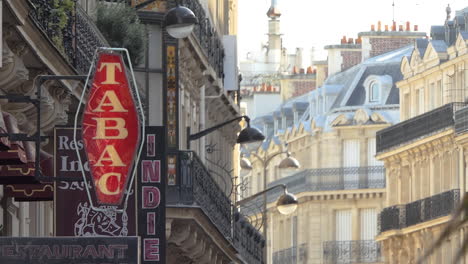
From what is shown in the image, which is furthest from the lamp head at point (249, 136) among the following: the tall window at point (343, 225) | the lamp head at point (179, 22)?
the tall window at point (343, 225)

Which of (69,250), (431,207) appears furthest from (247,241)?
(69,250)

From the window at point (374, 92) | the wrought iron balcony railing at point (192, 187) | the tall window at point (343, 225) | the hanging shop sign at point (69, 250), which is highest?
the window at point (374, 92)

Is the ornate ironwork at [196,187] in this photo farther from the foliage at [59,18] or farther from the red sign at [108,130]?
the red sign at [108,130]

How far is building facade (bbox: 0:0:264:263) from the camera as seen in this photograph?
24391 millimetres

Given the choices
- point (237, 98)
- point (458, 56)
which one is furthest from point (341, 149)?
point (237, 98)

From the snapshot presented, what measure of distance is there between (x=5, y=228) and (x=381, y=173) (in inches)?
3080

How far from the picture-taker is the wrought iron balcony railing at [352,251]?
339 ft

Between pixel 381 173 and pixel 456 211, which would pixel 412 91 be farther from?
pixel 456 211

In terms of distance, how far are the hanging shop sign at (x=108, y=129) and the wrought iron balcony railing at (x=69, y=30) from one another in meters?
2.81

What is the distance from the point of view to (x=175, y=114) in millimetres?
41188

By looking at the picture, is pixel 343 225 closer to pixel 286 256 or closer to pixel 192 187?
pixel 286 256

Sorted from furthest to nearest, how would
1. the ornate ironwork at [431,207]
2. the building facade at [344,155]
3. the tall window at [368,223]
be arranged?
the tall window at [368,223], the building facade at [344,155], the ornate ironwork at [431,207]

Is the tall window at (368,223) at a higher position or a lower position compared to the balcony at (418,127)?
lower

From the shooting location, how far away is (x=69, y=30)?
27.5 meters
